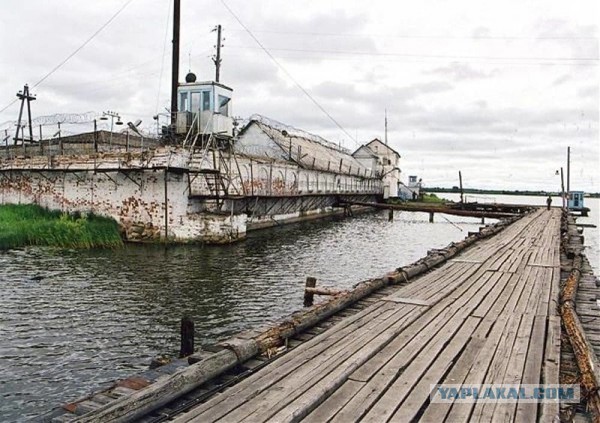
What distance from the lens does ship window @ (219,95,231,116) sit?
28.0 metres

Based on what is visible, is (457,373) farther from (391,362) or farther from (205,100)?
(205,100)

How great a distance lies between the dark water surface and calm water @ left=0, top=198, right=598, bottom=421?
23mm

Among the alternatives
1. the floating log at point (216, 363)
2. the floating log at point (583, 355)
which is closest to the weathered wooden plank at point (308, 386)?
the floating log at point (216, 363)

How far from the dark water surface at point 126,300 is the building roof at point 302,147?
20.5 m

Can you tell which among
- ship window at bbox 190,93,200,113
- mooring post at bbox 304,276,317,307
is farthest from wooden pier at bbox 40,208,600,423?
ship window at bbox 190,93,200,113

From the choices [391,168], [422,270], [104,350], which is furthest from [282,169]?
[391,168]

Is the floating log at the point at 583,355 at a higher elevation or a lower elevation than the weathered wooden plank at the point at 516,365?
higher

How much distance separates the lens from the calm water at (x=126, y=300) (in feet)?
24.9

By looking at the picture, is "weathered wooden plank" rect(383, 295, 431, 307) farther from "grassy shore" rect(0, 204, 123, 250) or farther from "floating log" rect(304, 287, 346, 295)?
"grassy shore" rect(0, 204, 123, 250)

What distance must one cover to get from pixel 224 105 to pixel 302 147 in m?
19.1

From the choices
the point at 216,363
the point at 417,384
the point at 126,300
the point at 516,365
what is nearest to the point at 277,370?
the point at 216,363

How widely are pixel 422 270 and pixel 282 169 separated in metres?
25.4

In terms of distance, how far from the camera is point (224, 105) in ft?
93.1

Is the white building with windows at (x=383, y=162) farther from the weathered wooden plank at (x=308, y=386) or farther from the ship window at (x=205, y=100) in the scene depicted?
the weathered wooden plank at (x=308, y=386)
